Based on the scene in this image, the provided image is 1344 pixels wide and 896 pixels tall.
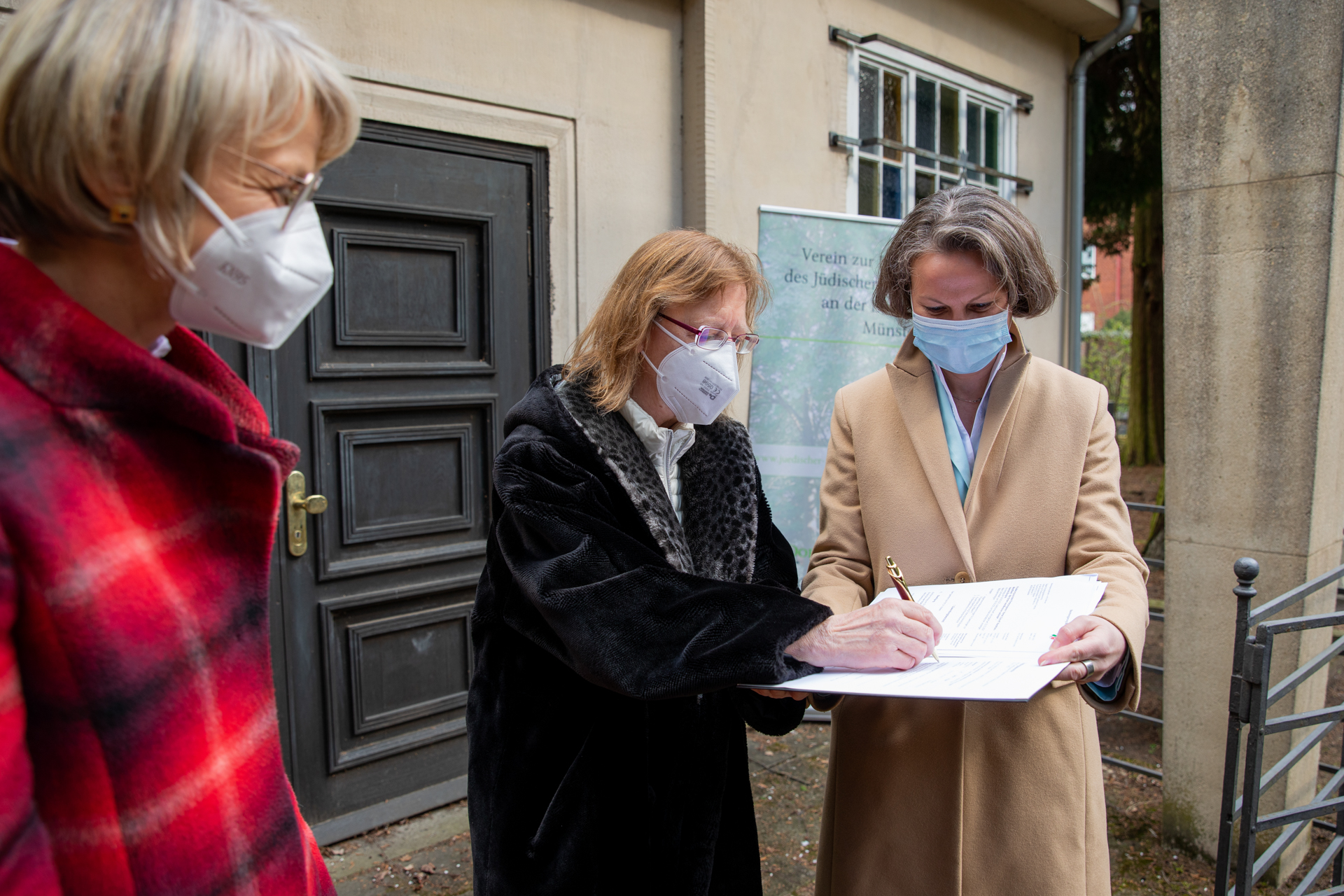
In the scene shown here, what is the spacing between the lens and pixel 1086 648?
1.39m


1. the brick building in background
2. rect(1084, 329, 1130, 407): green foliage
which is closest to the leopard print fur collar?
rect(1084, 329, 1130, 407): green foliage

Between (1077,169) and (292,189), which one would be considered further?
(1077,169)

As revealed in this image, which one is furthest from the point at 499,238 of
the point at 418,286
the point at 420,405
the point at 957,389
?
the point at 957,389

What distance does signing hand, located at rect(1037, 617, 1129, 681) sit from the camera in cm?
137

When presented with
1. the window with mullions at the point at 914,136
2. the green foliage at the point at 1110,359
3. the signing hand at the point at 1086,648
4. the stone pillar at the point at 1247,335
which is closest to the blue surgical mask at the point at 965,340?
the signing hand at the point at 1086,648

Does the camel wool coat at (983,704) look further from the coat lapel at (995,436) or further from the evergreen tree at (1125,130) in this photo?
the evergreen tree at (1125,130)

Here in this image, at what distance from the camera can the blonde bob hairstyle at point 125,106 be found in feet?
2.41

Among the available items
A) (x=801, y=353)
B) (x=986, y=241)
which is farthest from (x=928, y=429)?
(x=801, y=353)

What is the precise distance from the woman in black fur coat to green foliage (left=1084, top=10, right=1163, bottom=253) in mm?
7960

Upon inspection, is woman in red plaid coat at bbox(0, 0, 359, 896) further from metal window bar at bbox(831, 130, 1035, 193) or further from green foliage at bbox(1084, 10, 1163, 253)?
green foliage at bbox(1084, 10, 1163, 253)

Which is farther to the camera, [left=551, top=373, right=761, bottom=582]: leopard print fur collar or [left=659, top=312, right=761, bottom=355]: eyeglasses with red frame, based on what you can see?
[left=659, top=312, right=761, bottom=355]: eyeglasses with red frame

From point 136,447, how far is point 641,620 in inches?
29.2

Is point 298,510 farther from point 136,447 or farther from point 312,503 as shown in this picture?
point 136,447

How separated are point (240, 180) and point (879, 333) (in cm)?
405
